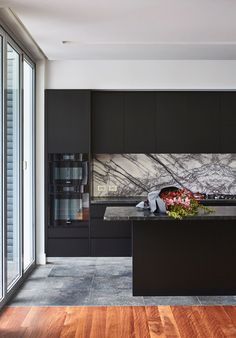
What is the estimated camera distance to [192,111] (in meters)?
6.37

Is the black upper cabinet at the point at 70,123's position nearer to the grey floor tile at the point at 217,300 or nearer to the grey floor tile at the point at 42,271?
the grey floor tile at the point at 42,271

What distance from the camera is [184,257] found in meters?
4.49

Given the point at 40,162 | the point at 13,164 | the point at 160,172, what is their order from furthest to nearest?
1. the point at 160,172
2. the point at 40,162
3. the point at 13,164

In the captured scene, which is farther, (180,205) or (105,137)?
(105,137)

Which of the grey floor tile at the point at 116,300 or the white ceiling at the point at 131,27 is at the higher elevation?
the white ceiling at the point at 131,27

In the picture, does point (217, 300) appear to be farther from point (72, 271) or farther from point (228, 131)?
point (228, 131)

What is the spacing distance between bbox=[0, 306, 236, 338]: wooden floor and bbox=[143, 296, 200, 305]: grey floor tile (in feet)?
0.40

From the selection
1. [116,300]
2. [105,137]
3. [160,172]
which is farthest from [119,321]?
[160,172]

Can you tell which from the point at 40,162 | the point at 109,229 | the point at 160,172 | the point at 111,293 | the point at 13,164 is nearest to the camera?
the point at 111,293

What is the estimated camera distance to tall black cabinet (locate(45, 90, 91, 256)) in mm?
6180

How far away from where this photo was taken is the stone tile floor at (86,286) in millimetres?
4361

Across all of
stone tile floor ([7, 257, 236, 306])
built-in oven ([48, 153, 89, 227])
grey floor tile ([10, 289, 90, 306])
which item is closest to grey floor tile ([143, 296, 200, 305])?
stone tile floor ([7, 257, 236, 306])

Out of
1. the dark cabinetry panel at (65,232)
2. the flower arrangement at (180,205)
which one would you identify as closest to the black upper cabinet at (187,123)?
the dark cabinetry panel at (65,232)

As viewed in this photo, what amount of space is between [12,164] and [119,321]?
205 centimetres
